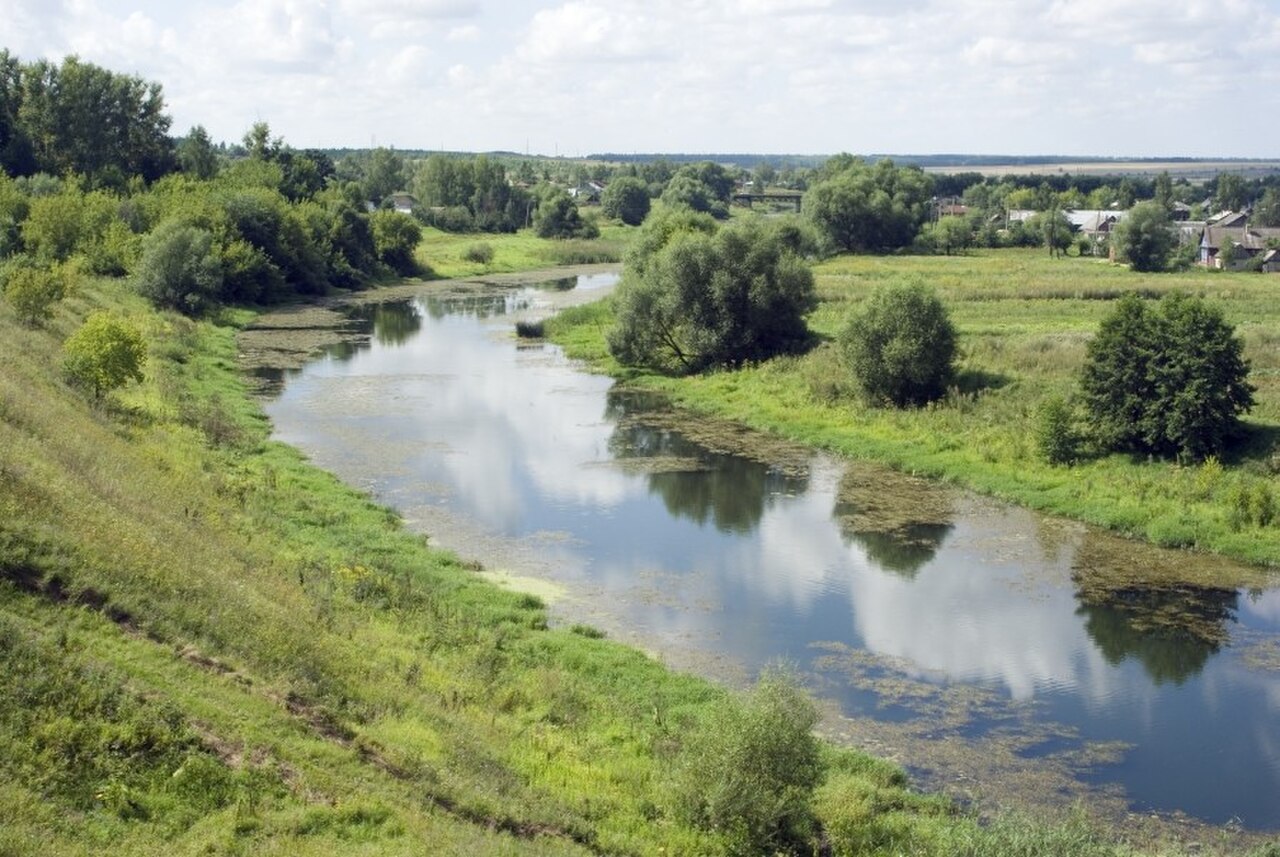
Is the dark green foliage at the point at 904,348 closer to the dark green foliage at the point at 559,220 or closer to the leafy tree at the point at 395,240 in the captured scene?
the leafy tree at the point at 395,240

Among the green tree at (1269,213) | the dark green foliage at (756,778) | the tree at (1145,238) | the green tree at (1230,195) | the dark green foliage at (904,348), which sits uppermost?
the green tree at (1230,195)

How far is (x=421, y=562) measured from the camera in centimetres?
2028

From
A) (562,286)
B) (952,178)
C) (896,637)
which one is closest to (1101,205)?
(952,178)

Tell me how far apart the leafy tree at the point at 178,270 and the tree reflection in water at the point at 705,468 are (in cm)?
2191

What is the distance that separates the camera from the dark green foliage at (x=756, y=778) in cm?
1165

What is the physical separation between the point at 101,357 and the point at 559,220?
237ft

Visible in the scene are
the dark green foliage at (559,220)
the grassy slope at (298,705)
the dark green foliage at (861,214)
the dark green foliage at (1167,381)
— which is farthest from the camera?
the dark green foliage at (559,220)

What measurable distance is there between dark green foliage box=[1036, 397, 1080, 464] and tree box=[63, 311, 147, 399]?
67.3 ft

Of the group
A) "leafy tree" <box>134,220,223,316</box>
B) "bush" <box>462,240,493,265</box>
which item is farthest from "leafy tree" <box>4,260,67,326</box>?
"bush" <box>462,240,493,265</box>

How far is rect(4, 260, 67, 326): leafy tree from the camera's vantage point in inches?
1256

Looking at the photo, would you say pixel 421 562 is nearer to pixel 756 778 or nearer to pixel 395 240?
pixel 756 778

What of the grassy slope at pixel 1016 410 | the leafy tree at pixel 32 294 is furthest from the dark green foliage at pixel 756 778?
the leafy tree at pixel 32 294

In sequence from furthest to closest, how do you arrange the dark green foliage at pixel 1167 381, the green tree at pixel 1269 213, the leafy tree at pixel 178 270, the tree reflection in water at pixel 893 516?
1. the green tree at pixel 1269 213
2. the leafy tree at pixel 178 270
3. the dark green foliage at pixel 1167 381
4. the tree reflection in water at pixel 893 516

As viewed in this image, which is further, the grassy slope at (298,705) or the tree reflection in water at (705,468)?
the tree reflection in water at (705,468)
